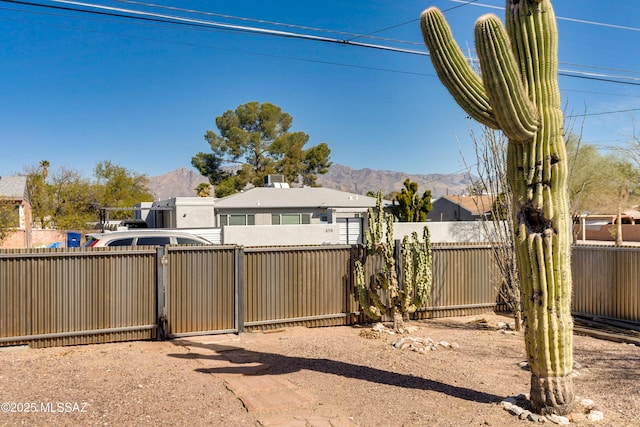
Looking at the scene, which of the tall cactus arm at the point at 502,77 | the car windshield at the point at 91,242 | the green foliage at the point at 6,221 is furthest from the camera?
the green foliage at the point at 6,221

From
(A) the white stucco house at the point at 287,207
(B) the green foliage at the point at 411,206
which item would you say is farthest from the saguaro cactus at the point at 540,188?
(B) the green foliage at the point at 411,206

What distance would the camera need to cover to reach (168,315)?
902 centimetres

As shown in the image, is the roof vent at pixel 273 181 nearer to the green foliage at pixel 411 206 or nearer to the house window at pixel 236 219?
the house window at pixel 236 219

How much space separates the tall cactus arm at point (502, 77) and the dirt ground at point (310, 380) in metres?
3.01

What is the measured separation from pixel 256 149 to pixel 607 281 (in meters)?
40.7

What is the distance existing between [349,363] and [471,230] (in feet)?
45.8

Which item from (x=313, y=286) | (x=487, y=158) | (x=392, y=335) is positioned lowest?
(x=392, y=335)

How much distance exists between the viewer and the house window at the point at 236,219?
86.1 feet

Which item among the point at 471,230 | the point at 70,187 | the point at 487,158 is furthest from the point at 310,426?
the point at 70,187

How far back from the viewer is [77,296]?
8523 millimetres

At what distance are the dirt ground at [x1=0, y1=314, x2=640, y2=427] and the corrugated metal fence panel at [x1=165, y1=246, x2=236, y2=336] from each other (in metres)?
0.41

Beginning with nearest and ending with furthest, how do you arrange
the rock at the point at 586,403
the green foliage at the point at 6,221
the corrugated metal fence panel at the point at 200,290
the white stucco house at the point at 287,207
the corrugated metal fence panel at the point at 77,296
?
the rock at the point at 586,403 → the corrugated metal fence panel at the point at 77,296 → the corrugated metal fence panel at the point at 200,290 → the green foliage at the point at 6,221 → the white stucco house at the point at 287,207

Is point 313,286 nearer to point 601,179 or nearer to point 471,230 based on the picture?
point 471,230

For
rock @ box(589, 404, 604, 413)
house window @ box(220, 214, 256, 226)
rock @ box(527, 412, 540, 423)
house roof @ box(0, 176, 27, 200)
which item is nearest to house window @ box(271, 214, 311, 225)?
house window @ box(220, 214, 256, 226)
